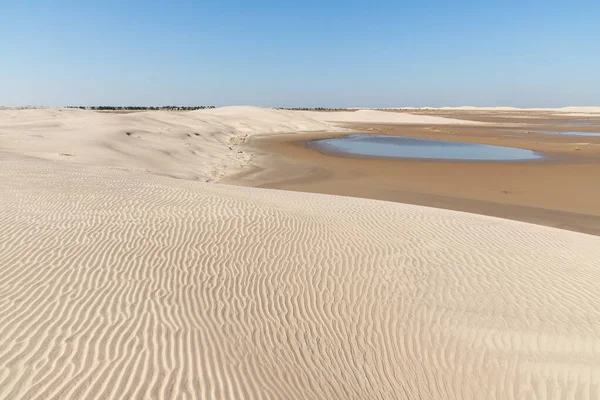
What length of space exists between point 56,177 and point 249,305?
1064 cm

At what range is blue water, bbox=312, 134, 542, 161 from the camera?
2866cm

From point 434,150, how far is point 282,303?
94.5 feet

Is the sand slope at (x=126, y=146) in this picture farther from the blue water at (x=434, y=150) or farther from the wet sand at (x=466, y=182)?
the blue water at (x=434, y=150)

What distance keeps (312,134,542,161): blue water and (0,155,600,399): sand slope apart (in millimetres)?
18901

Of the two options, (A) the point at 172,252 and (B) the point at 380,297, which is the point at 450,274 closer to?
Result: (B) the point at 380,297

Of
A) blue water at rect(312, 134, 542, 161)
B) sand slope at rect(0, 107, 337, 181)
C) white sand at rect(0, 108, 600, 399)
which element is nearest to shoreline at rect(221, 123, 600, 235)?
blue water at rect(312, 134, 542, 161)

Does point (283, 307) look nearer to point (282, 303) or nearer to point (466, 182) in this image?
point (282, 303)

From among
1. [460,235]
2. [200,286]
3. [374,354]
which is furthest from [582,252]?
[200,286]

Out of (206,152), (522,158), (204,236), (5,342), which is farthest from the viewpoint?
(206,152)

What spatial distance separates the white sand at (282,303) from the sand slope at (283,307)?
3 cm

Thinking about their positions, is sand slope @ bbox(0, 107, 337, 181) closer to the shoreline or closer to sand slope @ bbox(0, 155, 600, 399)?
the shoreline

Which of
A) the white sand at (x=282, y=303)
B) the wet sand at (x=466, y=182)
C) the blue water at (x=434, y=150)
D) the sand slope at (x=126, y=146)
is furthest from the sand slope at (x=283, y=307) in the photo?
the blue water at (x=434, y=150)

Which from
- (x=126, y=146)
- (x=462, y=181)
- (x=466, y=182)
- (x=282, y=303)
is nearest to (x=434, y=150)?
(x=462, y=181)

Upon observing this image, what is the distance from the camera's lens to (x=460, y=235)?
1020 centimetres
